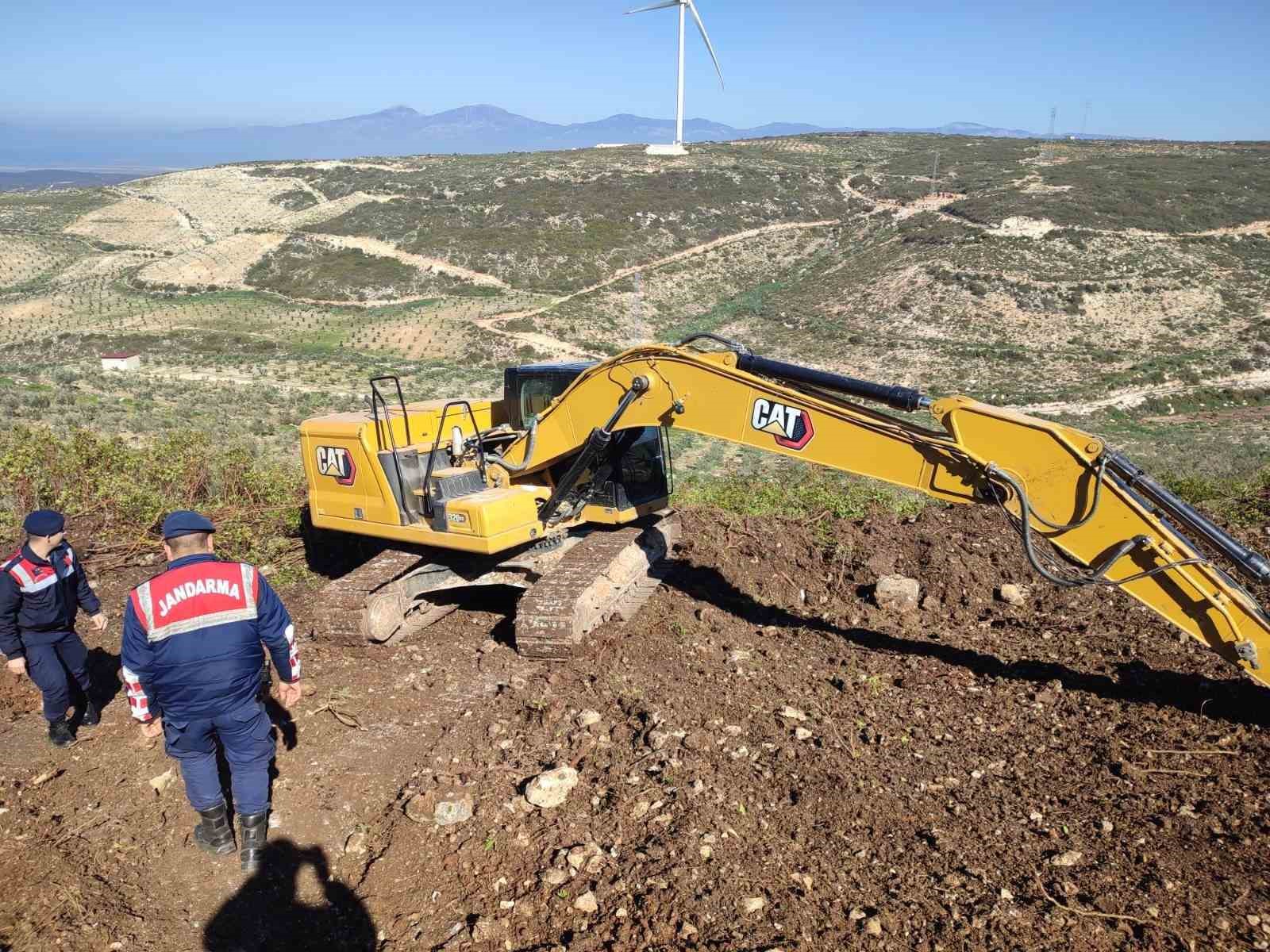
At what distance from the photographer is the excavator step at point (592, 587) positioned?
7594mm

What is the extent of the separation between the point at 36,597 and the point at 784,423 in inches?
218

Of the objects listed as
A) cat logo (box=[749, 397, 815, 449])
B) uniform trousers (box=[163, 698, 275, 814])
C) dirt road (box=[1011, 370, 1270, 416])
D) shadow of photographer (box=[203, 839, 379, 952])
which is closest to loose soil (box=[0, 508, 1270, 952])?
shadow of photographer (box=[203, 839, 379, 952])

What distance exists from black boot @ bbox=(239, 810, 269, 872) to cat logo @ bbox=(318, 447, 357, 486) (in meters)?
3.99

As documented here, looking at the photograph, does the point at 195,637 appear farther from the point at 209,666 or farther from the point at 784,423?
the point at 784,423

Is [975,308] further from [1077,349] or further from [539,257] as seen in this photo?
[539,257]

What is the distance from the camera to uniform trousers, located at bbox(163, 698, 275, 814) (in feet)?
16.8

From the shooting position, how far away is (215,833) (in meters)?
5.39

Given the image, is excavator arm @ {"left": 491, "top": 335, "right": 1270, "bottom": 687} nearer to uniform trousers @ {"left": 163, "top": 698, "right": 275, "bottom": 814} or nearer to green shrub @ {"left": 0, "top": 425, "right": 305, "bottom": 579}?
uniform trousers @ {"left": 163, "top": 698, "right": 275, "bottom": 814}

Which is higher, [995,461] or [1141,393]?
[995,461]

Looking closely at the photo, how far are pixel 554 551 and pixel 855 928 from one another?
4.98 meters

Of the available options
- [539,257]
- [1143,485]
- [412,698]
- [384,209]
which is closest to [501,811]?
[412,698]

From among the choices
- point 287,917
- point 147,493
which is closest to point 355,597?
point 287,917

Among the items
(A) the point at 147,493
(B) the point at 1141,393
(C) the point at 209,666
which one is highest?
(C) the point at 209,666

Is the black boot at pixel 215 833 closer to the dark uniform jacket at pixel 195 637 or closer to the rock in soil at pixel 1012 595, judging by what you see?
the dark uniform jacket at pixel 195 637
